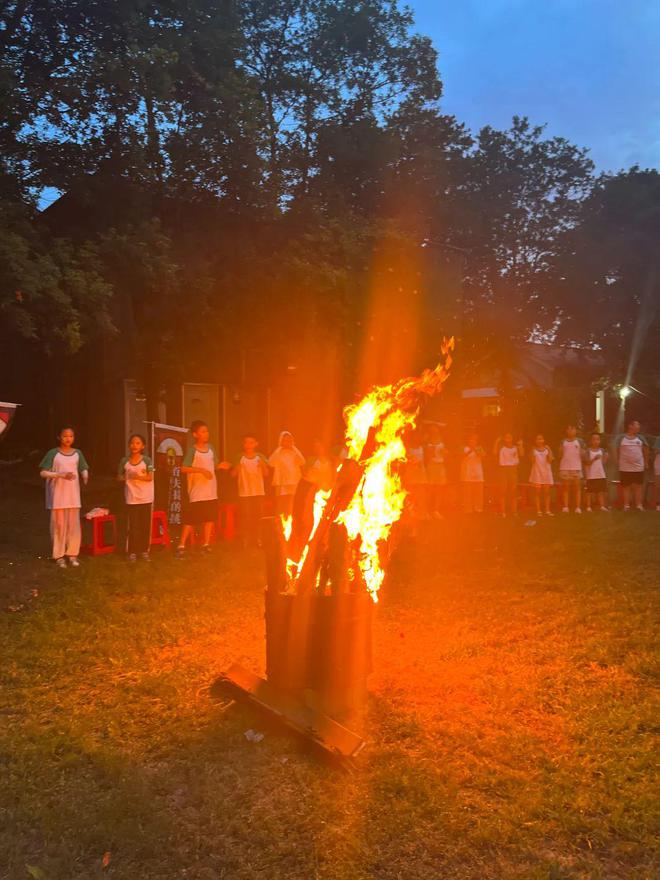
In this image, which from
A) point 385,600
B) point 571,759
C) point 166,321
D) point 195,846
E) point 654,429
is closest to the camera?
point 195,846

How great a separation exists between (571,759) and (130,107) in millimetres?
11439

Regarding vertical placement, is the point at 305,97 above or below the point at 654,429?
above

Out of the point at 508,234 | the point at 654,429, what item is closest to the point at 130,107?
the point at 508,234

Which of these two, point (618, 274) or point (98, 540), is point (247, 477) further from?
point (618, 274)

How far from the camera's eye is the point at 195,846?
3217mm

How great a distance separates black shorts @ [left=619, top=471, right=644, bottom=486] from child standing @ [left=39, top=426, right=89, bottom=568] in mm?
10715

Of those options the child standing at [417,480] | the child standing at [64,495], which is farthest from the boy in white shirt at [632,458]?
the child standing at [64,495]

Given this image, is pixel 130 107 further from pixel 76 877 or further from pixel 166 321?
pixel 76 877

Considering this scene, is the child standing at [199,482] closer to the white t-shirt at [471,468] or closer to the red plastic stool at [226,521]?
the red plastic stool at [226,521]

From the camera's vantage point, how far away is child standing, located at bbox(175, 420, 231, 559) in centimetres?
1007

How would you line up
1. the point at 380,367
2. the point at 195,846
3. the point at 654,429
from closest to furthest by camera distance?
the point at 195,846
the point at 380,367
the point at 654,429

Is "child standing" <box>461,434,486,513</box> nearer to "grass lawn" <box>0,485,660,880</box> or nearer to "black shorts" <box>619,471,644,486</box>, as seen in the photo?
"black shorts" <box>619,471,644,486</box>

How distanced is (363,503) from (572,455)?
10.3 m

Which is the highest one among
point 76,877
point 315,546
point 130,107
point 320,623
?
point 130,107
